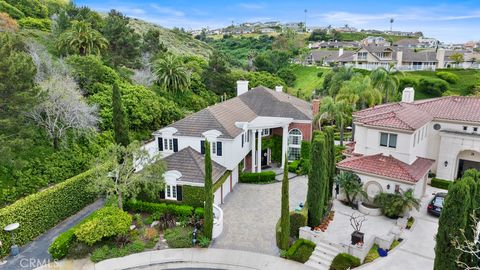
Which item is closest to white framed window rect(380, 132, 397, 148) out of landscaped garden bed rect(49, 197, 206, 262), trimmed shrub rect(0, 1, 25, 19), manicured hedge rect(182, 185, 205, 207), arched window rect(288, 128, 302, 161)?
arched window rect(288, 128, 302, 161)

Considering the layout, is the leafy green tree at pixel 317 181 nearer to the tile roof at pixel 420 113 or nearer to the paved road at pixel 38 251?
the tile roof at pixel 420 113

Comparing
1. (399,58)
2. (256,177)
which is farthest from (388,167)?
(399,58)

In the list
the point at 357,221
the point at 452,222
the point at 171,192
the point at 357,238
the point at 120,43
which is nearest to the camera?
the point at 452,222

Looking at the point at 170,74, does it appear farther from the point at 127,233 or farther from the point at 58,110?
the point at 127,233

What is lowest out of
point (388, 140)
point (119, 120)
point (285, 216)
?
point (285, 216)

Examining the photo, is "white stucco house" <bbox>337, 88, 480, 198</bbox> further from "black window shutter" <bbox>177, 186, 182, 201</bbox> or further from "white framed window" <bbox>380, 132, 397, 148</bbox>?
"black window shutter" <bbox>177, 186, 182, 201</bbox>
